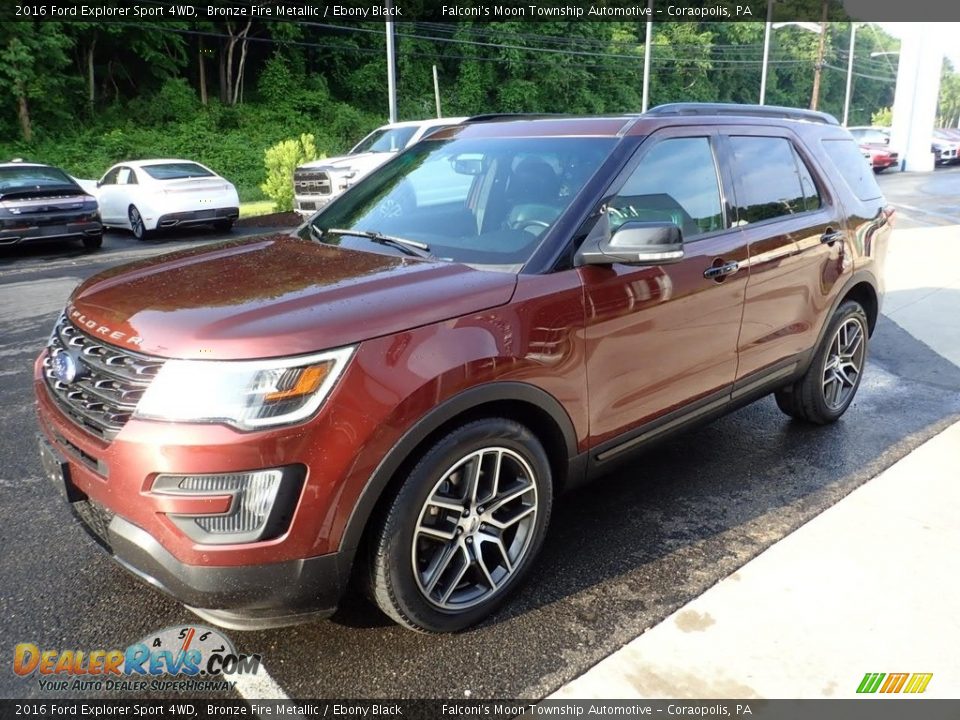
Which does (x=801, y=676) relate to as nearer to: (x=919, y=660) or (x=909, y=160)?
(x=919, y=660)

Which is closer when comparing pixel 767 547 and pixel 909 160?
pixel 767 547

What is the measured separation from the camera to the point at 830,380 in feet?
15.5

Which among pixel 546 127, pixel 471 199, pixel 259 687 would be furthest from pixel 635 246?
pixel 259 687

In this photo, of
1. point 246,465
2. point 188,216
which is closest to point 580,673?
point 246,465

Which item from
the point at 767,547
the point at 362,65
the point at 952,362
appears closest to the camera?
the point at 767,547

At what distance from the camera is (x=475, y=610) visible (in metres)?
2.81

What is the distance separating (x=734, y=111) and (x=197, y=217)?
489 inches

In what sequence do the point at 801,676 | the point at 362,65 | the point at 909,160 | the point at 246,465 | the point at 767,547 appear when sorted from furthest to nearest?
the point at 362,65
the point at 909,160
the point at 767,547
the point at 801,676
the point at 246,465

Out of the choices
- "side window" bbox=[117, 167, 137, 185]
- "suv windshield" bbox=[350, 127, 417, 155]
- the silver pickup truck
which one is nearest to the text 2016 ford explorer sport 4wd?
the silver pickup truck

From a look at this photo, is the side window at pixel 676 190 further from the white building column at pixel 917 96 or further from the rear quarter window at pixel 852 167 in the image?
the white building column at pixel 917 96

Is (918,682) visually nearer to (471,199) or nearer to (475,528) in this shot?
(475,528)

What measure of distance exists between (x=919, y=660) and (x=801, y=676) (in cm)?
44

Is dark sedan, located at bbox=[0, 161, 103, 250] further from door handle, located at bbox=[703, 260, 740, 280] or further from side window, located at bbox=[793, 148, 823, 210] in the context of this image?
door handle, located at bbox=[703, 260, 740, 280]

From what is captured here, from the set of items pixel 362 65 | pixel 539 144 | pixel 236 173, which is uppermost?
pixel 362 65
